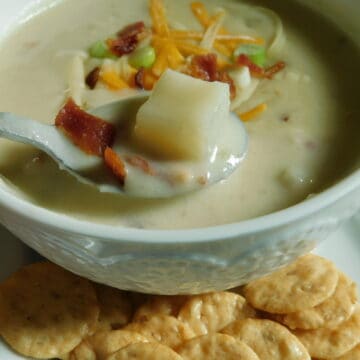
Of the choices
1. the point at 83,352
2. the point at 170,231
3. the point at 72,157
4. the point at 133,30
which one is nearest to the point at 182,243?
the point at 170,231

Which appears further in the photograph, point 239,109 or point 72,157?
point 239,109

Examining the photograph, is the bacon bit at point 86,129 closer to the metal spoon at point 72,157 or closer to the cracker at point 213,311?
the metal spoon at point 72,157

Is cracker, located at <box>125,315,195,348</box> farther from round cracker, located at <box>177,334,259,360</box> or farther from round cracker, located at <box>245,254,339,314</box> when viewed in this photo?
round cracker, located at <box>245,254,339,314</box>

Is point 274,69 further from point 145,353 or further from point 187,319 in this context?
point 145,353

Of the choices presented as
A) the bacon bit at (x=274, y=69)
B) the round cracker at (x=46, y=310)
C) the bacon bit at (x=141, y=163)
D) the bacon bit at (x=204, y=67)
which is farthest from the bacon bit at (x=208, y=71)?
the round cracker at (x=46, y=310)

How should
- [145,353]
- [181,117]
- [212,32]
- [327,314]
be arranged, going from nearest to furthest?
[181,117] → [145,353] → [327,314] → [212,32]

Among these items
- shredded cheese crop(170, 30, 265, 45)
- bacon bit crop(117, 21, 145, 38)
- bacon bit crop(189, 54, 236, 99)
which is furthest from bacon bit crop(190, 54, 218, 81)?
bacon bit crop(117, 21, 145, 38)

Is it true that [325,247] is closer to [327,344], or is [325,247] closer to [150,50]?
[327,344]
